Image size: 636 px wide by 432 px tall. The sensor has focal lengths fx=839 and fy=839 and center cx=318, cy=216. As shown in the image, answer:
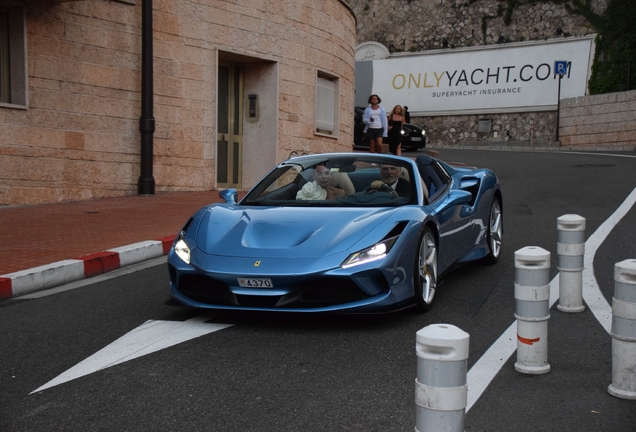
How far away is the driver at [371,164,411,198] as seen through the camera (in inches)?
251

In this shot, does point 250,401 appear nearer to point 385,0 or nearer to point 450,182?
point 450,182

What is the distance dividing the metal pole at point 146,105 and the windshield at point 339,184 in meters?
8.07

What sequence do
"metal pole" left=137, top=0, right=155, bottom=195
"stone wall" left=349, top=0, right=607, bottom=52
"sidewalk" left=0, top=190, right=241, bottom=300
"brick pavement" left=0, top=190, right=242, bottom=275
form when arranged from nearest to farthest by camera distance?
1. "sidewalk" left=0, top=190, right=241, bottom=300
2. "brick pavement" left=0, top=190, right=242, bottom=275
3. "metal pole" left=137, top=0, right=155, bottom=195
4. "stone wall" left=349, top=0, right=607, bottom=52

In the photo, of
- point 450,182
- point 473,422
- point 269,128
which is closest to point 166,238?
point 450,182

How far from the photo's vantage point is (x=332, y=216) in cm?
576

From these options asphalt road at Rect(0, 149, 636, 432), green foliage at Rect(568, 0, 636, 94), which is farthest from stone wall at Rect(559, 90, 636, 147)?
asphalt road at Rect(0, 149, 636, 432)

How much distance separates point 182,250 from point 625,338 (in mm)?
2967

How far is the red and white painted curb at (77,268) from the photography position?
7.04 meters

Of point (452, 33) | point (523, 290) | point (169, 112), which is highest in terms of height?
point (452, 33)

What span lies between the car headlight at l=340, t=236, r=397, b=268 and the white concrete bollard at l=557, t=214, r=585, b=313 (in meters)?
1.21

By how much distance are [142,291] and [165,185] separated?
8510 millimetres

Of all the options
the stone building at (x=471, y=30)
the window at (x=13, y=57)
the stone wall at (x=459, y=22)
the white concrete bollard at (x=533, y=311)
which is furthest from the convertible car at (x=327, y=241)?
the stone wall at (x=459, y=22)

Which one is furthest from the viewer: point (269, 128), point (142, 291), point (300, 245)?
point (269, 128)

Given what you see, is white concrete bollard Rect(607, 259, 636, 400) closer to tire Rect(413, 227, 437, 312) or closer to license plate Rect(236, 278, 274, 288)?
tire Rect(413, 227, 437, 312)
